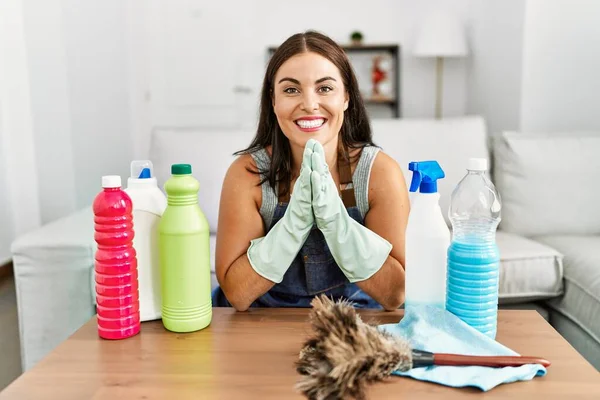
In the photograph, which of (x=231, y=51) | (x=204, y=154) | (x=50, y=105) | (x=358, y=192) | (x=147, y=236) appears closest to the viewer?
(x=147, y=236)

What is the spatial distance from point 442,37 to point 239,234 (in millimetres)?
2639

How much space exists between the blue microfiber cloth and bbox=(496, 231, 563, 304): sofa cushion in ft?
2.94

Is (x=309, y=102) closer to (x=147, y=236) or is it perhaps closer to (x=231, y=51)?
(x=147, y=236)

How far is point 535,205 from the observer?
194 cm

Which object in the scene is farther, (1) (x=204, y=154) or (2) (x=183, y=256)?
(1) (x=204, y=154)

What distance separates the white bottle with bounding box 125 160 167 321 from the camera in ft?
2.79

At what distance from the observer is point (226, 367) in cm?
73

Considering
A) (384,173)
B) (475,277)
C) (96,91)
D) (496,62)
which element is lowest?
(475,277)

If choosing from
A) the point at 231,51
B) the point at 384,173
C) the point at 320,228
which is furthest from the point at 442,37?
the point at 320,228

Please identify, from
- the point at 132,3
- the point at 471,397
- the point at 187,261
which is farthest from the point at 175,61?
the point at 471,397

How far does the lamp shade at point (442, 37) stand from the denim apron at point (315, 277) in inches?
93.6

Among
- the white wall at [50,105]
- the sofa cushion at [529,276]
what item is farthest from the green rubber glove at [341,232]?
the white wall at [50,105]

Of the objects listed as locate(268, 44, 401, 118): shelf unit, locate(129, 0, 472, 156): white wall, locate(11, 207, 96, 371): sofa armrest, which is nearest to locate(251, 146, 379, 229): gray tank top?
locate(11, 207, 96, 371): sofa armrest

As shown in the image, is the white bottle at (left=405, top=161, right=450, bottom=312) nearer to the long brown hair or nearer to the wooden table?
the wooden table
